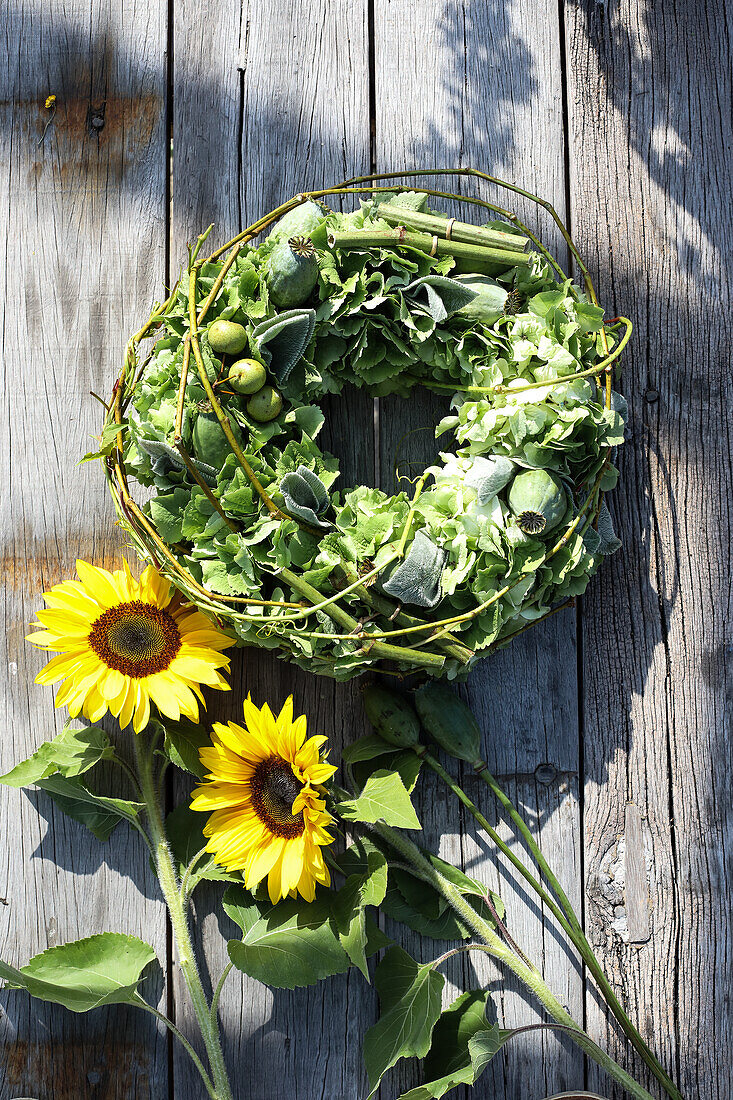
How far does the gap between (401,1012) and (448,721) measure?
41 cm

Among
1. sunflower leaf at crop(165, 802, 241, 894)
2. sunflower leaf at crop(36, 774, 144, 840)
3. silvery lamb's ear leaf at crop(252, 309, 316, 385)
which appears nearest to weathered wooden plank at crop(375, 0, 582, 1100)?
silvery lamb's ear leaf at crop(252, 309, 316, 385)

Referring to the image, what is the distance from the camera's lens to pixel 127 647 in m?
1.24

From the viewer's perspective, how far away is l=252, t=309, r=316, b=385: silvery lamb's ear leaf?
3.77ft

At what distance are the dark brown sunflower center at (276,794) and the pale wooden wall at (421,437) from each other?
17 cm

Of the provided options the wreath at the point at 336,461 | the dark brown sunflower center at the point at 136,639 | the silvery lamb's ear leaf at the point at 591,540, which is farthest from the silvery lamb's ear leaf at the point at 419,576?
the dark brown sunflower center at the point at 136,639

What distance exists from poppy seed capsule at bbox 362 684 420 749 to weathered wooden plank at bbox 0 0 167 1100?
434mm

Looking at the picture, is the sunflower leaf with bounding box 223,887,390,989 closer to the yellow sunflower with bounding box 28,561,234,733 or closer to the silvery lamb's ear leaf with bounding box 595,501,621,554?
the yellow sunflower with bounding box 28,561,234,733

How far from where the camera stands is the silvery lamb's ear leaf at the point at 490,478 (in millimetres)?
1180

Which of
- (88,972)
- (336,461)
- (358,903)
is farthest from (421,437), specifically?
(88,972)

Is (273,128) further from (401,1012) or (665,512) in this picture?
(401,1012)

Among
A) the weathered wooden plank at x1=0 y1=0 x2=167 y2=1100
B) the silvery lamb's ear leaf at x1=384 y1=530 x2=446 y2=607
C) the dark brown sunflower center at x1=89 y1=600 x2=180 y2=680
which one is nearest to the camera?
the silvery lamb's ear leaf at x1=384 y1=530 x2=446 y2=607

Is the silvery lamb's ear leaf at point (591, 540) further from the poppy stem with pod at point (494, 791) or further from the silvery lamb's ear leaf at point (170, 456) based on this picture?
the silvery lamb's ear leaf at point (170, 456)

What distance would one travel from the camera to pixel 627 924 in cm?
138

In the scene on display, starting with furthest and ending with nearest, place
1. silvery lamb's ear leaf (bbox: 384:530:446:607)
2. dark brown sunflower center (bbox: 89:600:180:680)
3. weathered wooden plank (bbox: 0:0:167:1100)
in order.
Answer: weathered wooden plank (bbox: 0:0:167:1100) < dark brown sunflower center (bbox: 89:600:180:680) < silvery lamb's ear leaf (bbox: 384:530:446:607)
